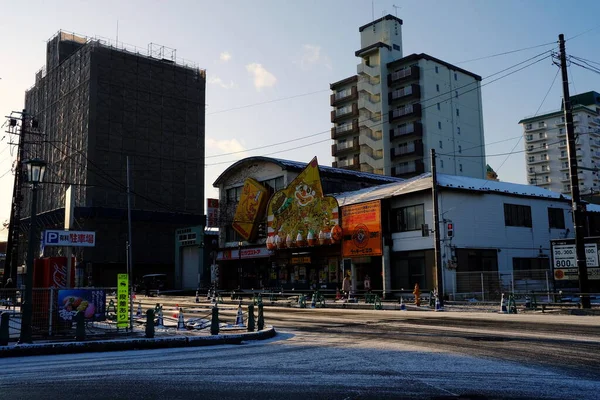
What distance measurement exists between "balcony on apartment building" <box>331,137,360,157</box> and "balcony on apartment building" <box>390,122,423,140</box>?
248 inches

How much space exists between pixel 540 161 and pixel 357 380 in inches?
4937

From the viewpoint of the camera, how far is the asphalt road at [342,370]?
800 cm

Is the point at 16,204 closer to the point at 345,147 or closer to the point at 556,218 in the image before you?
the point at 556,218

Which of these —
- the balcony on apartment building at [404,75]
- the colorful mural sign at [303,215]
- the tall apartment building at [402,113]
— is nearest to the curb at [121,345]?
the colorful mural sign at [303,215]

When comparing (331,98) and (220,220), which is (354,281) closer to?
(220,220)

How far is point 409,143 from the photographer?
77.4m

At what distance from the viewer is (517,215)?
131 ft

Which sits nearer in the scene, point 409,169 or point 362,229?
point 362,229

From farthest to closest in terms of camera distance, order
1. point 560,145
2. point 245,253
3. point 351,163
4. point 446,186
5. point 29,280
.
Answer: point 560,145 < point 351,163 < point 245,253 < point 446,186 < point 29,280

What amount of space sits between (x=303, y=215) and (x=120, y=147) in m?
38.8

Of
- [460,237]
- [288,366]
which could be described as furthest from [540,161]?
[288,366]

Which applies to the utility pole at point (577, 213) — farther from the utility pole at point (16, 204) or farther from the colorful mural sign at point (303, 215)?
the utility pole at point (16, 204)

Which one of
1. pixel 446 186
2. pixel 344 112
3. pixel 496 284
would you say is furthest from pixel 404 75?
pixel 496 284

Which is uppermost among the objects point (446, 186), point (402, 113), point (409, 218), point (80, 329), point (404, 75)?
point (404, 75)
